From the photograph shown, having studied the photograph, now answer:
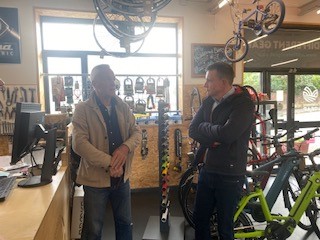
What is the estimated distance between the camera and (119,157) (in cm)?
182

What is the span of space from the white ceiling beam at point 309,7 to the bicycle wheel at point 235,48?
139cm

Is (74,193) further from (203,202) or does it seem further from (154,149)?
(154,149)

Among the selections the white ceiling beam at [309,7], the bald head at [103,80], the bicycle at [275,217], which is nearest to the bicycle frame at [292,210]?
the bicycle at [275,217]

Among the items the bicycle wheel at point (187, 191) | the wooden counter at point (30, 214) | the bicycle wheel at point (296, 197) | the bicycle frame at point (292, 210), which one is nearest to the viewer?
the wooden counter at point (30, 214)

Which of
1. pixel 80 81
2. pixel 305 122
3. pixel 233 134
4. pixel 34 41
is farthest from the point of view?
pixel 305 122

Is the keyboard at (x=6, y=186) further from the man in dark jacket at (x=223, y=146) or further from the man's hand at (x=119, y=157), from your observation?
the man in dark jacket at (x=223, y=146)

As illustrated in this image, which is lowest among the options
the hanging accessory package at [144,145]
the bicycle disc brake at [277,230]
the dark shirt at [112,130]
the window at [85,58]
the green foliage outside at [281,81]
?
the bicycle disc brake at [277,230]

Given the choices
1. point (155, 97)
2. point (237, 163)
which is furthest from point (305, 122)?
point (237, 163)

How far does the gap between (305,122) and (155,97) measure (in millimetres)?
3025

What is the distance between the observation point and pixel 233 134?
1714 mm

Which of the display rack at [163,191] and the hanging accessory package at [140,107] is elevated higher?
the hanging accessory package at [140,107]

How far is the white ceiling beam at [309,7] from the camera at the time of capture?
4.16 metres

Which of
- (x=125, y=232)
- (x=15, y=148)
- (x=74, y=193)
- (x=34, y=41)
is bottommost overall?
(x=125, y=232)

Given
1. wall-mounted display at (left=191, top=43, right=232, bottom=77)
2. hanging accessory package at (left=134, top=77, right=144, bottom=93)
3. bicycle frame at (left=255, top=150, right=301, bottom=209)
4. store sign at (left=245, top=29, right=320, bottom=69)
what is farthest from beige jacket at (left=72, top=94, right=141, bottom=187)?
store sign at (left=245, top=29, right=320, bottom=69)
